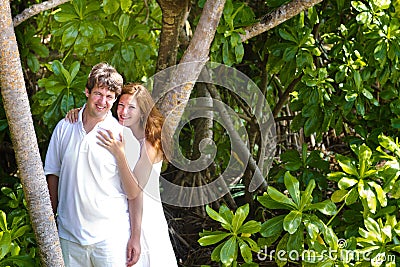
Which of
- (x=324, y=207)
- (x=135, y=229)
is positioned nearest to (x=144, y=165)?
(x=135, y=229)

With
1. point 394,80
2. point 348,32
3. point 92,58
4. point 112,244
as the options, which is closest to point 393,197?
point 394,80

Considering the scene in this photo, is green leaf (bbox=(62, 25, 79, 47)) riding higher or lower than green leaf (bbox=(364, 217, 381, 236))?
higher

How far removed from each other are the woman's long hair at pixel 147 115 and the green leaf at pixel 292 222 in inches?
23.3

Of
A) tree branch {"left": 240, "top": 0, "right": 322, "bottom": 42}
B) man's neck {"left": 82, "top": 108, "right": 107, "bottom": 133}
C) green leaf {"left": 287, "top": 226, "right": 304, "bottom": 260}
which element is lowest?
green leaf {"left": 287, "top": 226, "right": 304, "bottom": 260}

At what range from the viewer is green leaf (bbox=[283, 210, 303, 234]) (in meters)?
2.66

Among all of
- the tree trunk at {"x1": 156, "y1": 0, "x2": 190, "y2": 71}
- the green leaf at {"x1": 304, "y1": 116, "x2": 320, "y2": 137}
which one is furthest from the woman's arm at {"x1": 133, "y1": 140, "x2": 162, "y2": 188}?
the green leaf at {"x1": 304, "y1": 116, "x2": 320, "y2": 137}

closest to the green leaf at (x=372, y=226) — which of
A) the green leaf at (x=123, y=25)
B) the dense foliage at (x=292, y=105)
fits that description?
the dense foliage at (x=292, y=105)

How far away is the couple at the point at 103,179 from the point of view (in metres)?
2.30

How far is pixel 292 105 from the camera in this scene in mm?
3385

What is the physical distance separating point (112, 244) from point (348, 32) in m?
1.69

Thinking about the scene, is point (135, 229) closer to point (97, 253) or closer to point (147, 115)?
point (97, 253)
